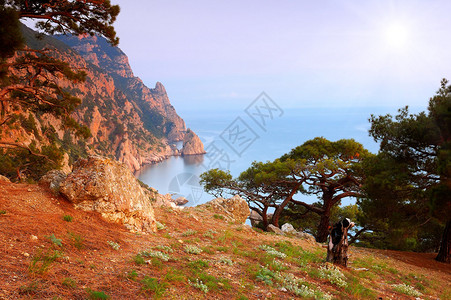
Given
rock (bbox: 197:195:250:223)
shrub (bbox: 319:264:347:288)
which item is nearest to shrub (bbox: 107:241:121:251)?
shrub (bbox: 319:264:347:288)

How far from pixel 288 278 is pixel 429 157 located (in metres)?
9.75

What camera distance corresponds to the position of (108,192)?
30.7 ft

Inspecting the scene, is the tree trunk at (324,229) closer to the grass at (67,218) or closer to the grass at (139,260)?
the grass at (139,260)

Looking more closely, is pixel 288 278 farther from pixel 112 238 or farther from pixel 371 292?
pixel 112 238

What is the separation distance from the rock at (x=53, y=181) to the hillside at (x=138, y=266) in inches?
12.1

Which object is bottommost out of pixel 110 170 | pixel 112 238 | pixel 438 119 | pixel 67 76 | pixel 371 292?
pixel 112 238

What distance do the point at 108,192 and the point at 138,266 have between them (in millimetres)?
4189

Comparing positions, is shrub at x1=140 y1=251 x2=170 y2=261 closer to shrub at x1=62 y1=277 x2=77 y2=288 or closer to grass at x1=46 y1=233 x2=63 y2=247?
grass at x1=46 y1=233 x2=63 y2=247

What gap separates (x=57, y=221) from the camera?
7363mm

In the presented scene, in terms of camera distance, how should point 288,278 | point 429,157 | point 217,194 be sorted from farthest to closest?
point 217,194, point 429,157, point 288,278

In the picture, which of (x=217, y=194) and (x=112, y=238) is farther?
(x=217, y=194)

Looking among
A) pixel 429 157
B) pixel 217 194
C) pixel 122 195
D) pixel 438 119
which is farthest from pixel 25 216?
pixel 217 194

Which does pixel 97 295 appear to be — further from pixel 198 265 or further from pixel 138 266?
pixel 198 265

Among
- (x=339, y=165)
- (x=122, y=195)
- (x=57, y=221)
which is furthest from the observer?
(x=339, y=165)
